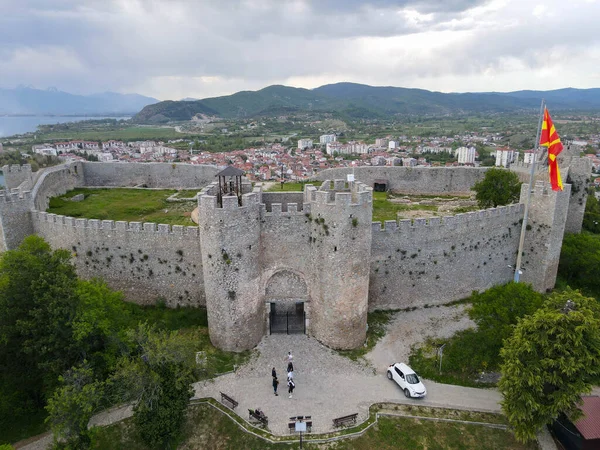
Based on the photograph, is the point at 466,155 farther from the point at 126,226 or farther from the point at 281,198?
the point at 126,226

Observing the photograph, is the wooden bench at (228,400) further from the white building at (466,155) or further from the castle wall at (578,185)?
the white building at (466,155)

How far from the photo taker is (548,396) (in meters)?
14.8

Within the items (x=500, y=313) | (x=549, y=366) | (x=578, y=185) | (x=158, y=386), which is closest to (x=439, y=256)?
(x=500, y=313)

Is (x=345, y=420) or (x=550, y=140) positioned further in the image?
(x=550, y=140)

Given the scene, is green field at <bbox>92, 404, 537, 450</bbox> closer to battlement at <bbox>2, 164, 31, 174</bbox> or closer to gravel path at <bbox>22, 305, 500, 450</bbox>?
gravel path at <bbox>22, 305, 500, 450</bbox>

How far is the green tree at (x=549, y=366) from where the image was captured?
1438cm

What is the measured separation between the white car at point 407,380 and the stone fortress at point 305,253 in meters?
2.52

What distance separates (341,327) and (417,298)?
20.5 feet

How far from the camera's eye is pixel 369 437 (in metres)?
15.8

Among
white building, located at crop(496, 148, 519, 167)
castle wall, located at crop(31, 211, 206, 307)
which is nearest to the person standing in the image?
castle wall, located at crop(31, 211, 206, 307)

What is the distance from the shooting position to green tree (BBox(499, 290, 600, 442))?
14375mm

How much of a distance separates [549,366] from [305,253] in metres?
10.8

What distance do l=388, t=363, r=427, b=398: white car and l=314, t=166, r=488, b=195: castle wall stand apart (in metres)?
26.0

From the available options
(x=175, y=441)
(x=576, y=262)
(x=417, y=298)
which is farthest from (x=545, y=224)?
(x=175, y=441)
